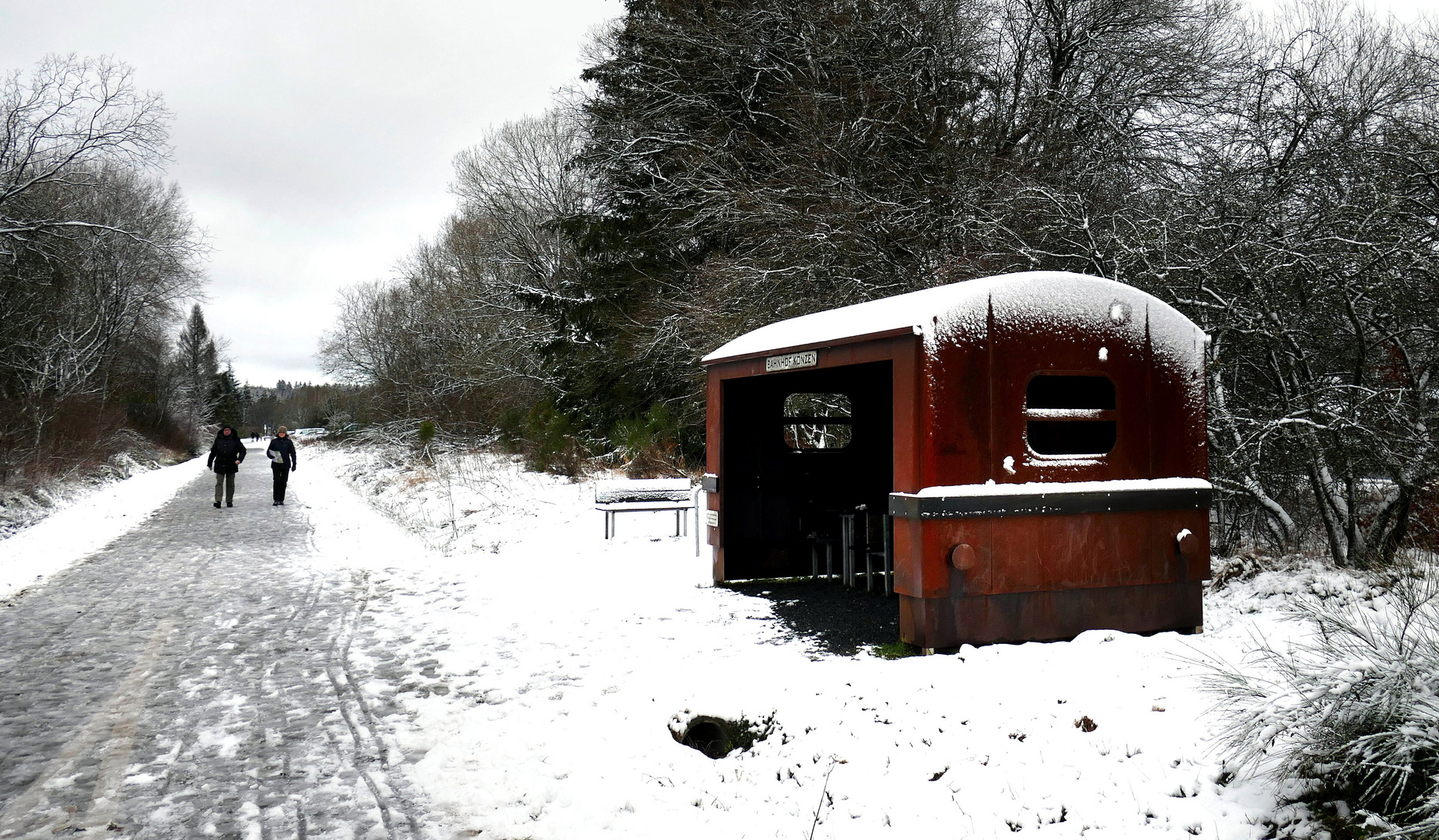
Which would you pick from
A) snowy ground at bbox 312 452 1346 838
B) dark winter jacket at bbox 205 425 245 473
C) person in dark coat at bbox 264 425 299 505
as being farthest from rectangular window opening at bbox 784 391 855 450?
person in dark coat at bbox 264 425 299 505

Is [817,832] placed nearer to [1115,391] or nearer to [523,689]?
[523,689]

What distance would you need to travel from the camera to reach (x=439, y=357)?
1309 inches

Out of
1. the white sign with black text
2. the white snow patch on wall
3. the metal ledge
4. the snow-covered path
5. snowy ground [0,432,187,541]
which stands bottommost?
the snow-covered path

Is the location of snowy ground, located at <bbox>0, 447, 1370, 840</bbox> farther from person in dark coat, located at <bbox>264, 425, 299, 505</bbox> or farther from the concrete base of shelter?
person in dark coat, located at <bbox>264, 425, 299, 505</bbox>

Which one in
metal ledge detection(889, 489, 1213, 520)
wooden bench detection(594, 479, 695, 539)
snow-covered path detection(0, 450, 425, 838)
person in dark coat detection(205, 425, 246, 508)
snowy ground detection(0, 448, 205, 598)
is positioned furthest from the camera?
person in dark coat detection(205, 425, 246, 508)

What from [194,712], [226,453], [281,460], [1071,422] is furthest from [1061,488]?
[281,460]

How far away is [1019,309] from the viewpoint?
6.52 metres

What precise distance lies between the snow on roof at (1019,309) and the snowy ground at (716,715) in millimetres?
2138

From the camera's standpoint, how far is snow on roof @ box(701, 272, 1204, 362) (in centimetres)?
635

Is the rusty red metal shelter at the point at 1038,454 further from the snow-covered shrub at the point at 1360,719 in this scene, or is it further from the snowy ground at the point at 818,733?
the snow-covered shrub at the point at 1360,719

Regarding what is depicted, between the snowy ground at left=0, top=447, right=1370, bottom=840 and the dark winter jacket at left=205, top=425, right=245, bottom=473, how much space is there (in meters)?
10.4

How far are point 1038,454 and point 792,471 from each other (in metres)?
3.71

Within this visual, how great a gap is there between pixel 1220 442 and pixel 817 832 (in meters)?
7.92

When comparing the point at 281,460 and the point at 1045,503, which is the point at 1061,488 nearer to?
the point at 1045,503
